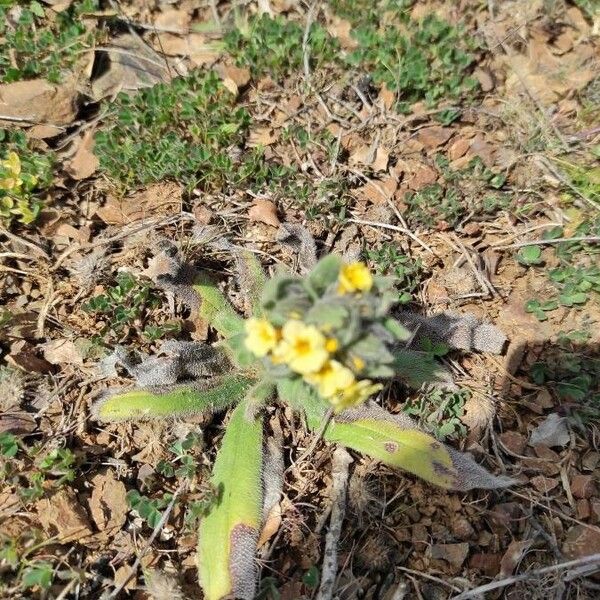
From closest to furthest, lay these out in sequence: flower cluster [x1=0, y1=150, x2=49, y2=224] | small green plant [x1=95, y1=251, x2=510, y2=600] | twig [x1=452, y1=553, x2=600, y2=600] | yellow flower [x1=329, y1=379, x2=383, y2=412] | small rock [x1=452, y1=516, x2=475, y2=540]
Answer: small green plant [x1=95, y1=251, x2=510, y2=600]
yellow flower [x1=329, y1=379, x2=383, y2=412]
twig [x1=452, y1=553, x2=600, y2=600]
small rock [x1=452, y1=516, x2=475, y2=540]
flower cluster [x1=0, y1=150, x2=49, y2=224]

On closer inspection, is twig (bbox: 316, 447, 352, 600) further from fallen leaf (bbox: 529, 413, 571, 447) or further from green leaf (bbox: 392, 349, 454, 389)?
fallen leaf (bbox: 529, 413, 571, 447)

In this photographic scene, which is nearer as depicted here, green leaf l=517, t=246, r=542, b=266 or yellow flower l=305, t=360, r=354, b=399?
yellow flower l=305, t=360, r=354, b=399

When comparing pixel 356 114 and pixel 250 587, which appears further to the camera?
pixel 356 114

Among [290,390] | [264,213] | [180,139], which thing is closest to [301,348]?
[290,390]

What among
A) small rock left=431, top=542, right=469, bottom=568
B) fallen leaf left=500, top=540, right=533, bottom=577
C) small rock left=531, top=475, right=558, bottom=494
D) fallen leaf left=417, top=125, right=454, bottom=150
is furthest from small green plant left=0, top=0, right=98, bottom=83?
fallen leaf left=500, top=540, right=533, bottom=577

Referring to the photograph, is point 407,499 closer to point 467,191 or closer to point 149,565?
point 149,565

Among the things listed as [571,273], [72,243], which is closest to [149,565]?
[72,243]
